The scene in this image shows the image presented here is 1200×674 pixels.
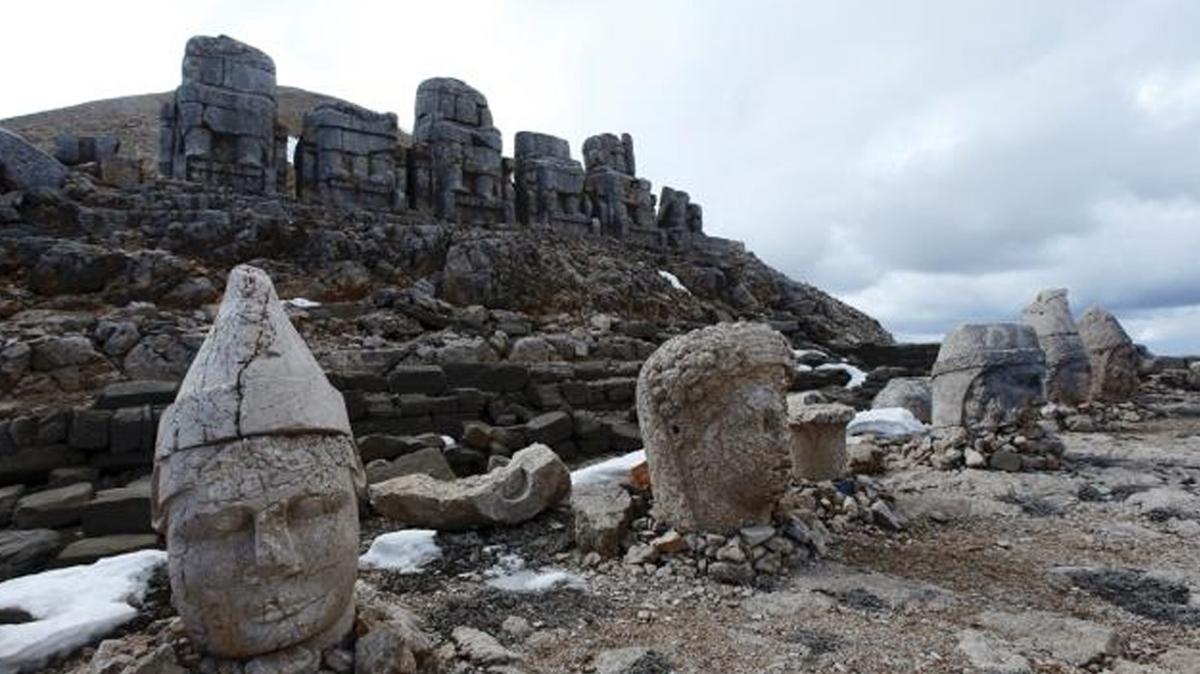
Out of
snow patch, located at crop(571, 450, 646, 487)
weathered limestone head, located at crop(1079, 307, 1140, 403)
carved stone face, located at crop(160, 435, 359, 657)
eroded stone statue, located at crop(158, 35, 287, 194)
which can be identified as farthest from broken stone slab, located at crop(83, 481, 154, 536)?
weathered limestone head, located at crop(1079, 307, 1140, 403)

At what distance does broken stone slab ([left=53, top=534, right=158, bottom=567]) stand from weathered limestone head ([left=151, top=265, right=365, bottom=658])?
3.39 m

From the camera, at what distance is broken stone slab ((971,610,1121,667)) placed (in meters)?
3.43

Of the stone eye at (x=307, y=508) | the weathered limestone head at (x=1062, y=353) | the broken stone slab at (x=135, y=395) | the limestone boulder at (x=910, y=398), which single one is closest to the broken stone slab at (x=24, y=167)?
the broken stone slab at (x=135, y=395)

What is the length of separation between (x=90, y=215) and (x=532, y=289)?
899 centimetres

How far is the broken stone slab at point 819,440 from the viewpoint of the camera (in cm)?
663

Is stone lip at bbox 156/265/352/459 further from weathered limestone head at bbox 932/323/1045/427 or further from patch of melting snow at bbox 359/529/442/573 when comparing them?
weathered limestone head at bbox 932/323/1045/427

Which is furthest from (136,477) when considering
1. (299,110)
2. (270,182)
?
(299,110)

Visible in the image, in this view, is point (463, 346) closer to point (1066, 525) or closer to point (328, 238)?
point (328, 238)

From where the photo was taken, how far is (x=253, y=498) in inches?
110

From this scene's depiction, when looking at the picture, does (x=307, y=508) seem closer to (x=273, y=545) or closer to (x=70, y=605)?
(x=273, y=545)

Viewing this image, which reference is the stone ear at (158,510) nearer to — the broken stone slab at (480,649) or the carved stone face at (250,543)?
the carved stone face at (250,543)

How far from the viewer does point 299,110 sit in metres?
48.0

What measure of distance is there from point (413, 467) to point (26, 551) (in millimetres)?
3137

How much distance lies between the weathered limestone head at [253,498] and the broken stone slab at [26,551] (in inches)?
138
